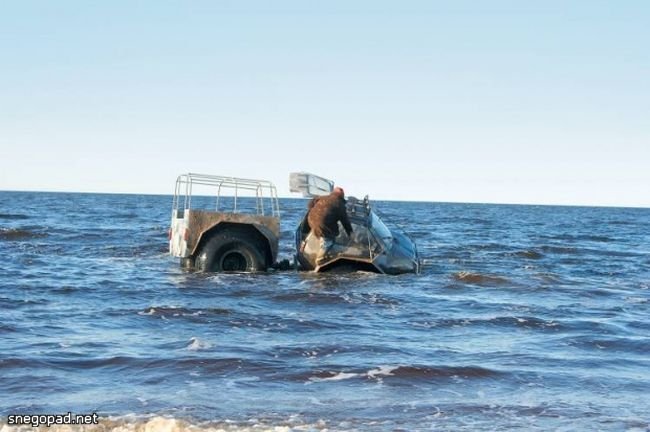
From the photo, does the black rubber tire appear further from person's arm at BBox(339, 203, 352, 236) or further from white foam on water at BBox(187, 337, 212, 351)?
white foam on water at BBox(187, 337, 212, 351)

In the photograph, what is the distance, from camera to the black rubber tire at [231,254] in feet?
52.7

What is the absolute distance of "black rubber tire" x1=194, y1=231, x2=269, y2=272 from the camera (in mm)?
16078

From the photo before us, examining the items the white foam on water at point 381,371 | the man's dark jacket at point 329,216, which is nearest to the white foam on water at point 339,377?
the white foam on water at point 381,371

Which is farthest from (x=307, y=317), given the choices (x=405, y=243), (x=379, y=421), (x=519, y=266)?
(x=519, y=266)

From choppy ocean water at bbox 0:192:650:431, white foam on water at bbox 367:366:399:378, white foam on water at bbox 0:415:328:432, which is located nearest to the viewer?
white foam on water at bbox 0:415:328:432

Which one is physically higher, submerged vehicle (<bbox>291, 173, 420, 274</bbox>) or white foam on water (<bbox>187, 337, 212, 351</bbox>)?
submerged vehicle (<bbox>291, 173, 420, 274</bbox>)

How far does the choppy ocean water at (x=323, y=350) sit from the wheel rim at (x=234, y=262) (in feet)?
1.80

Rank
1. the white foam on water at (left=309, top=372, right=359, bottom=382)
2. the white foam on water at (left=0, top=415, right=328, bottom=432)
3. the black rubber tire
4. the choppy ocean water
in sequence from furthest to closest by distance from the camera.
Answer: the black rubber tire < the white foam on water at (left=309, top=372, right=359, bottom=382) < the choppy ocean water < the white foam on water at (left=0, top=415, right=328, bottom=432)

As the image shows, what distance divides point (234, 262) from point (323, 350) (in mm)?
7083

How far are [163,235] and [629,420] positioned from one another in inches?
1009

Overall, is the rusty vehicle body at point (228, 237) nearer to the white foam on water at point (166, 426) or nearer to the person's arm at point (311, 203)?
the person's arm at point (311, 203)

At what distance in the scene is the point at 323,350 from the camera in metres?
9.51

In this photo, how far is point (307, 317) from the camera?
1178 cm

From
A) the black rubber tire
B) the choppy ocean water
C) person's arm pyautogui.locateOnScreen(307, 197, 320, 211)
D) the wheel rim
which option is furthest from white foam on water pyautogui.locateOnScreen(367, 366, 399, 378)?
the wheel rim
